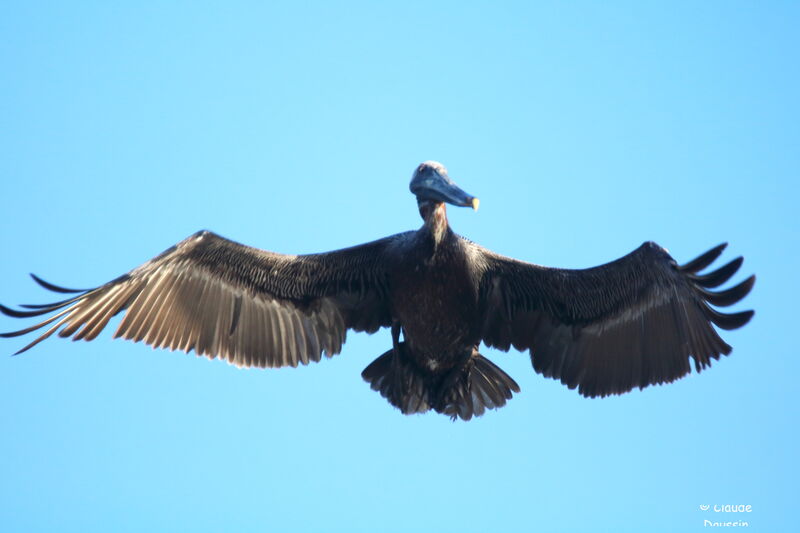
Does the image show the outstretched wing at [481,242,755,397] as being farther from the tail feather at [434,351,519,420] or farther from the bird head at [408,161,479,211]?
the bird head at [408,161,479,211]

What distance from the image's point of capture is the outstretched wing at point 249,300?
8.99 m

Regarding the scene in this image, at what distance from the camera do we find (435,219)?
8.62m

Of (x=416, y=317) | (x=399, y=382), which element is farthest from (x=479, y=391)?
(x=416, y=317)

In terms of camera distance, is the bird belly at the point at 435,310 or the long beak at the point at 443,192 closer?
the long beak at the point at 443,192

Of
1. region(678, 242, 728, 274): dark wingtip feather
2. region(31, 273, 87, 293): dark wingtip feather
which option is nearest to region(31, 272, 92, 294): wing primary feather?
region(31, 273, 87, 293): dark wingtip feather

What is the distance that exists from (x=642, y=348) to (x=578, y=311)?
563 millimetres

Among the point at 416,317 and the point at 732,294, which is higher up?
→ the point at 732,294

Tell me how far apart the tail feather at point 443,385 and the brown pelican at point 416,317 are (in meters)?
0.01

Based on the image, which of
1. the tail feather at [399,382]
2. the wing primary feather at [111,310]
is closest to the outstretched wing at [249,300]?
A: the wing primary feather at [111,310]

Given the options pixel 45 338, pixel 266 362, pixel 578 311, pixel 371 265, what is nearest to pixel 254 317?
pixel 266 362

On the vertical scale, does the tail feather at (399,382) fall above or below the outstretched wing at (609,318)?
below

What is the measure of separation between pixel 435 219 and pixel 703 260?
6.49 feet

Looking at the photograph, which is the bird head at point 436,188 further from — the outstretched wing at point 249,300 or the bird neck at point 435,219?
the outstretched wing at point 249,300

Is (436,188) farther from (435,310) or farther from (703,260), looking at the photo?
(703,260)
